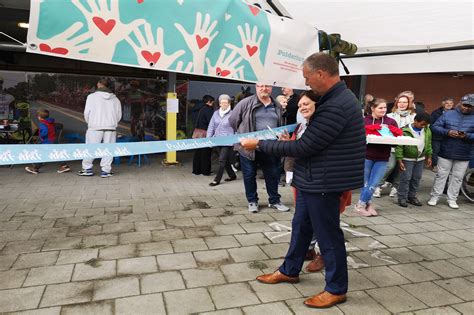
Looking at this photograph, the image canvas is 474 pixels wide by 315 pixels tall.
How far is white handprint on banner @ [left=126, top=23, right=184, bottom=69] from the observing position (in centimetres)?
231

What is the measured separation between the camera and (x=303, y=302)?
2.82m

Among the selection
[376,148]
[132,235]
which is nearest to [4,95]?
[132,235]

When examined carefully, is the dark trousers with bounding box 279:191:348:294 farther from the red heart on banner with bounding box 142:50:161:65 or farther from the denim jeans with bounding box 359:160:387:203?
the denim jeans with bounding box 359:160:387:203

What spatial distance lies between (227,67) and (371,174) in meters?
3.11

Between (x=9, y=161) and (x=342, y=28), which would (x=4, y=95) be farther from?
(x=342, y=28)

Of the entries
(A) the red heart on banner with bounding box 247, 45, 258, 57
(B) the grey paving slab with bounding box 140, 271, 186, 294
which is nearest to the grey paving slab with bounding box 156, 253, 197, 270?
(B) the grey paving slab with bounding box 140, 271, 186, 294

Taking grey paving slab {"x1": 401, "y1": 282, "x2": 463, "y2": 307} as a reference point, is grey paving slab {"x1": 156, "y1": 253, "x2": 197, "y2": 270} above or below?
below

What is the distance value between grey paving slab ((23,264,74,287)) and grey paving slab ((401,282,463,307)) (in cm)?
297

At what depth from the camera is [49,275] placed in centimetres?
312

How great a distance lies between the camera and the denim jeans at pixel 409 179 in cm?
576

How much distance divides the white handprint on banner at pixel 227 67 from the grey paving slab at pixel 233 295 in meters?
1.77

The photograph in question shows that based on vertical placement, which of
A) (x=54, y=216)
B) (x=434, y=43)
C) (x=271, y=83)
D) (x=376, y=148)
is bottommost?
(x=54, y=216)

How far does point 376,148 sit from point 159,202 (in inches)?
129

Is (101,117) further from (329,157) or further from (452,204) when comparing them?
(452,204)
